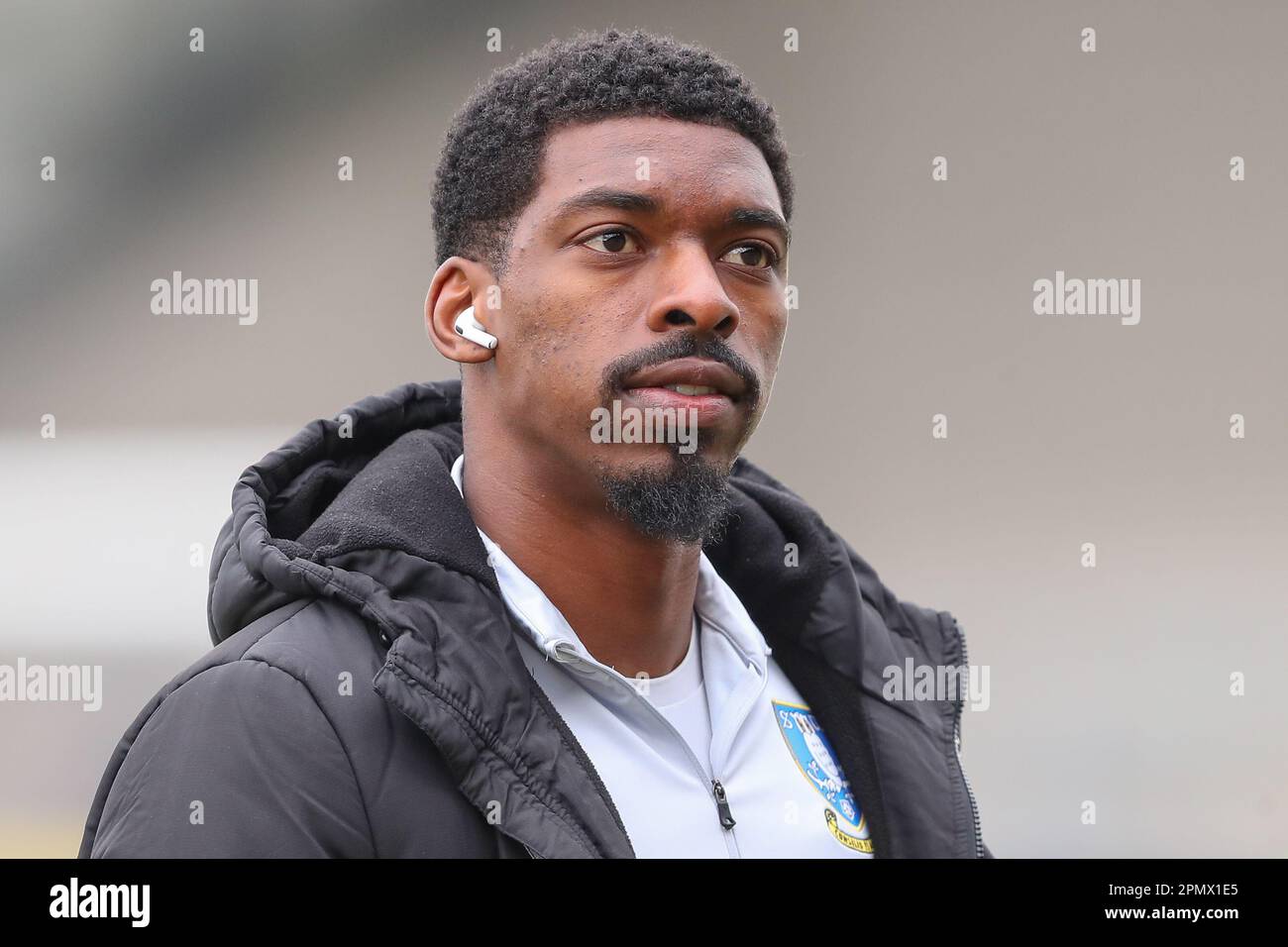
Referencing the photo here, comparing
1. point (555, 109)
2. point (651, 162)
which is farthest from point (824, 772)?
point (555, 109)

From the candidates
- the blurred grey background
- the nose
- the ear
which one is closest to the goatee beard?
the nose

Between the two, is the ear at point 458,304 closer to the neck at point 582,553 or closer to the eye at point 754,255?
the neck at point 582,553

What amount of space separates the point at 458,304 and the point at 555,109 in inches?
14.6

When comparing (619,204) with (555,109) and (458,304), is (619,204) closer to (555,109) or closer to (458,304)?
(555,109)

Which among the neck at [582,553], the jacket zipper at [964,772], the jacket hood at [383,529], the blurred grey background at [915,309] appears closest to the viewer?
the jacket hood at [383,529]

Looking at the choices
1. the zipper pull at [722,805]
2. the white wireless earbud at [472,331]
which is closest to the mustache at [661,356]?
the white wireless earbud at [472,331]

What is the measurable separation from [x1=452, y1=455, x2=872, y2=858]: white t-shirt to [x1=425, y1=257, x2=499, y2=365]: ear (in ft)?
0.72

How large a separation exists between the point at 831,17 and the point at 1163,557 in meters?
3.49

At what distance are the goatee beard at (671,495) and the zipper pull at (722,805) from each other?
40 centimetres

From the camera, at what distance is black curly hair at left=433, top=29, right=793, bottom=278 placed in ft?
6.78

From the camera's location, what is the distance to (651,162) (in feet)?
6.54

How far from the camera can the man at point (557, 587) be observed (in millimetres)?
1631
